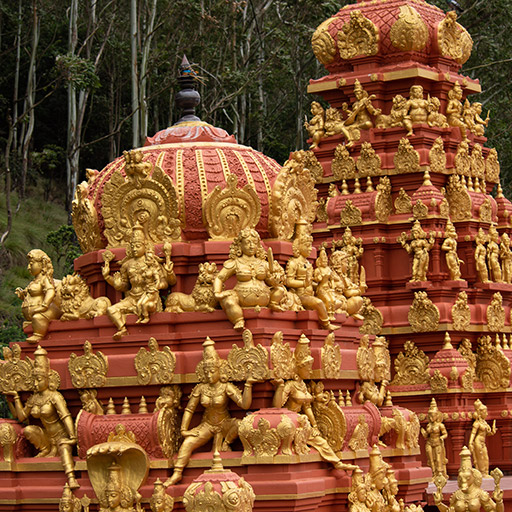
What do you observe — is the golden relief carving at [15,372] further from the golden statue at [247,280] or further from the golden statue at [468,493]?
the golden statue at [468,493]

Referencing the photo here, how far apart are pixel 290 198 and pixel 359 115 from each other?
10706 mm

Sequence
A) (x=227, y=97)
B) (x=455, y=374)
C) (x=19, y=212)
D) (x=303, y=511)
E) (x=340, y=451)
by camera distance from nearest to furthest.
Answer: (x=303, y=511), (x=340, y=451), (x=455, y=374), (x=227, y=97), (x=19, y=212)

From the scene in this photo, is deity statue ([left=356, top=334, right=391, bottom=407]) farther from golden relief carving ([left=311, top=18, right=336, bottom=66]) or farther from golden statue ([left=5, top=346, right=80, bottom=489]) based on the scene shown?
golden relief carving ([left=311, top=18, right=336, bottom=66])

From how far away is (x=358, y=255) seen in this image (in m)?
26.4

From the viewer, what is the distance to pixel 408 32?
27016 mm

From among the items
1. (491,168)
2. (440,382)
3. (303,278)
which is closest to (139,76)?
(491,168)

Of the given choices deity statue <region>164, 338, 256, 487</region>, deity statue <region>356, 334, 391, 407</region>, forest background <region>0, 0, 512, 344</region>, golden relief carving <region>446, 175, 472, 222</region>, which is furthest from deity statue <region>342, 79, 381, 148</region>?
deity statue <region>164, 338, 256, 487</region>

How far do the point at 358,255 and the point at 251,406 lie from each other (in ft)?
36.6

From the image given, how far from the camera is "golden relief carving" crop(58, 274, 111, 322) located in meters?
16.4

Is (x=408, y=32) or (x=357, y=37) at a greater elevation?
(x=357, y=37)

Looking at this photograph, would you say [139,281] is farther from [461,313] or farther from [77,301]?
[461,313]

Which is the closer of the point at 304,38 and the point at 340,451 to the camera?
the point at 340,451

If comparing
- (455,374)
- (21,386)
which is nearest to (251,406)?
(21,386)

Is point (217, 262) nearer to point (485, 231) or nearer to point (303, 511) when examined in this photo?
point (303, 511)
